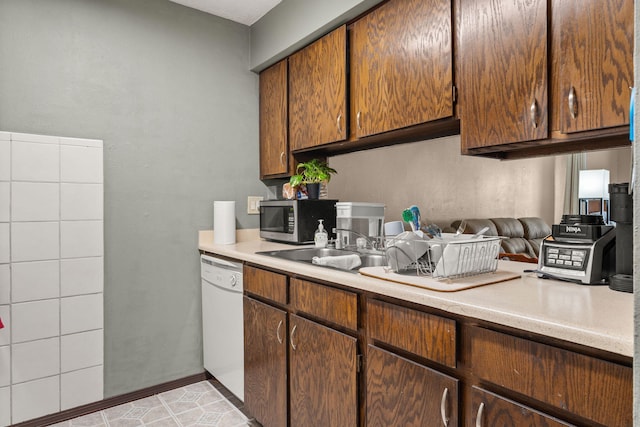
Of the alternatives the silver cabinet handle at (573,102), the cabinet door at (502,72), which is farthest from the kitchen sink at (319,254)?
the silver cabinet handle at (573,102)

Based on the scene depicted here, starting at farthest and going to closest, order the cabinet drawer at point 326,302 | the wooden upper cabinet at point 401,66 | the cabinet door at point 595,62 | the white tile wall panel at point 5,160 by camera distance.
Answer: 1. the white tile wall panel at point 5,160
2. the wooden upper cabinet at point 401,66
3. the cabinet drawer at point 326,302
4. the cabinet door at point 595,62

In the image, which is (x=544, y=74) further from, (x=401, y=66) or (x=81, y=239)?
(x=81, y=239)

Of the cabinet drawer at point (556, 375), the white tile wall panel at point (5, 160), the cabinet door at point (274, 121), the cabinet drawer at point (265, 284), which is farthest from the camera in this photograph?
the cabinet door at point (274, 121)

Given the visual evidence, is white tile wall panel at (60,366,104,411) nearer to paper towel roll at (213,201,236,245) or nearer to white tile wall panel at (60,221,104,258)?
white tile wall panel at (60,221,104,258)

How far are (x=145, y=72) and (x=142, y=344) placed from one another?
5.46 feet

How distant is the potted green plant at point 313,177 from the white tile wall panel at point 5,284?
156cm

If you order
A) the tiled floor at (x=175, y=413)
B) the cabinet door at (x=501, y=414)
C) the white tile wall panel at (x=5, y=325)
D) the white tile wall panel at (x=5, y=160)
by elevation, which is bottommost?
the tiled floor at (x=175, y=413)

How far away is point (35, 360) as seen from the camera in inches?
76.9

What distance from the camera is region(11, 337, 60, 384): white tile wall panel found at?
1.91 metres

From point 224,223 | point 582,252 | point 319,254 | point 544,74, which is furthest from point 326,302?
point 224,223

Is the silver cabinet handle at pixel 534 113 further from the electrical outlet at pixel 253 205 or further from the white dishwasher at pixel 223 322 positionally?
the electrical outlet at pixel 253 205

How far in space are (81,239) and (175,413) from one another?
1.10 meters

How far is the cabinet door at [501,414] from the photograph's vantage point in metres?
0.83

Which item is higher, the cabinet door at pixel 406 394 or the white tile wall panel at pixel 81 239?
the white tile wall panel at pixel 81 239
